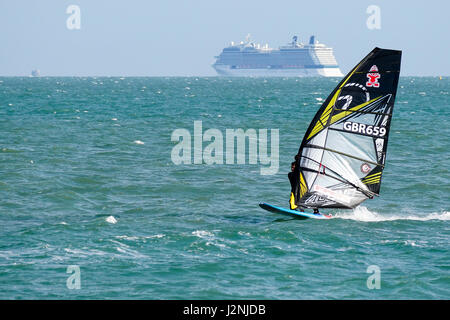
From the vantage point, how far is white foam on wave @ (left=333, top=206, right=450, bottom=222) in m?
20.9

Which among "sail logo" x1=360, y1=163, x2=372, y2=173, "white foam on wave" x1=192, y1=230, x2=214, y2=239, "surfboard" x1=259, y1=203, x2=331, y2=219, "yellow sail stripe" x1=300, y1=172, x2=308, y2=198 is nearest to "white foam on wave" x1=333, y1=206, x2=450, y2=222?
"surfboard" x1=259, y1=203, x2=331, y2=219

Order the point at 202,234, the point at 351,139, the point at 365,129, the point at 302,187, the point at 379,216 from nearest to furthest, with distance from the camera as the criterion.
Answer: the point at 202,234
the point at 365,129
the point at 351,139
the point at 302,187
the point at 379,216

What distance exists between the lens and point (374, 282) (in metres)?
15.0

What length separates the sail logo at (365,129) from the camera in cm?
1880

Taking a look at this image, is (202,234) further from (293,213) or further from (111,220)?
(111,220)

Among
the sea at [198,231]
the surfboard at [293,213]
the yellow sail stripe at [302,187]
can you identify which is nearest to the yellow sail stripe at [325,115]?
the yellow sail stripe at [302,187]

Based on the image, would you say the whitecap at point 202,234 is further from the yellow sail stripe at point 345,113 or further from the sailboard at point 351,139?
the yellow sail stripe at point 345,113

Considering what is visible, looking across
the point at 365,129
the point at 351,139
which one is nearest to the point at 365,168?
the point at 351,139

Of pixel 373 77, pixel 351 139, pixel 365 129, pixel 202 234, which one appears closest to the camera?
pixel 373 77

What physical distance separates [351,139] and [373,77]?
1.79m

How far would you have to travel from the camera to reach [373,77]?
60.1ft

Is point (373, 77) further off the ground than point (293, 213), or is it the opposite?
point (373, 77)

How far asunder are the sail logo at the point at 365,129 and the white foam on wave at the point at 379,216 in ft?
9.97
